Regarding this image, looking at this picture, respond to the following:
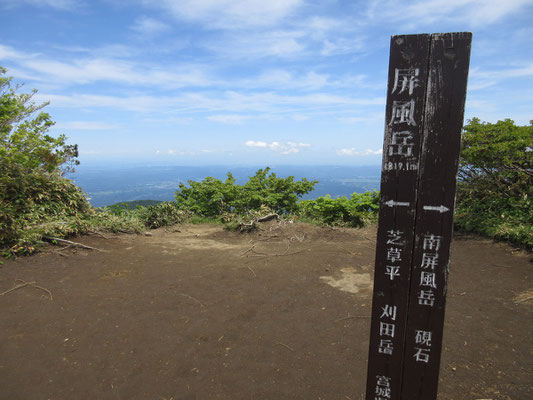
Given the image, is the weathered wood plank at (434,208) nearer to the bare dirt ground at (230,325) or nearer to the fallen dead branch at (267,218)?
the bare dirt ground at (230,325)

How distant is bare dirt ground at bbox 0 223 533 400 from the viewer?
10.5 feet

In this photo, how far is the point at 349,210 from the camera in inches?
424

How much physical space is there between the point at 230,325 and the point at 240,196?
8402 mm

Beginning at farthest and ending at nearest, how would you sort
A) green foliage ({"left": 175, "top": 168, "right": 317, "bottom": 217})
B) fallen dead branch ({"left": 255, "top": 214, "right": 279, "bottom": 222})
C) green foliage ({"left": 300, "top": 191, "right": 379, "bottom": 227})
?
green foliage ({"left": 175, "top": 168, "right": 317, "bottom": 217}) → green foliage ({"left": 300, "top": 191, "right": 379, "bottom": 227}) → fallen dead branch ({"left": 255, "top": 214, "right": 279, "bottom": 222})

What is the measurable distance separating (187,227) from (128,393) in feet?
25.8

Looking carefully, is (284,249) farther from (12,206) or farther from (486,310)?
(12,206)

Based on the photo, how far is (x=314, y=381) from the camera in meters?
3.26

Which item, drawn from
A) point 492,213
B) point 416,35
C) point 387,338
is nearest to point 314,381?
point 387,338

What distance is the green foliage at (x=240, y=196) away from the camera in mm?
12344

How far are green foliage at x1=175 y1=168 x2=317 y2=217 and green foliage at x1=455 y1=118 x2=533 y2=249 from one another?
6.19 meters

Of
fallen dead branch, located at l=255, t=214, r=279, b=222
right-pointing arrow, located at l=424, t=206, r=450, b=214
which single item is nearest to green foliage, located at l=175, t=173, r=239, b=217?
fallen dead branch, located at l=255, t=214, r=279, b=222

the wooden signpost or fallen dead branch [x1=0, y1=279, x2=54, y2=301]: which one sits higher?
the wooden signpost

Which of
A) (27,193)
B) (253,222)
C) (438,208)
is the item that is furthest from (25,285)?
(438,208)

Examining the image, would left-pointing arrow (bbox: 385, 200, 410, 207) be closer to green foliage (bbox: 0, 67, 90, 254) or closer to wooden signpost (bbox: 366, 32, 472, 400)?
wooden signpost (bbox: 366, 32, 472, 400)
